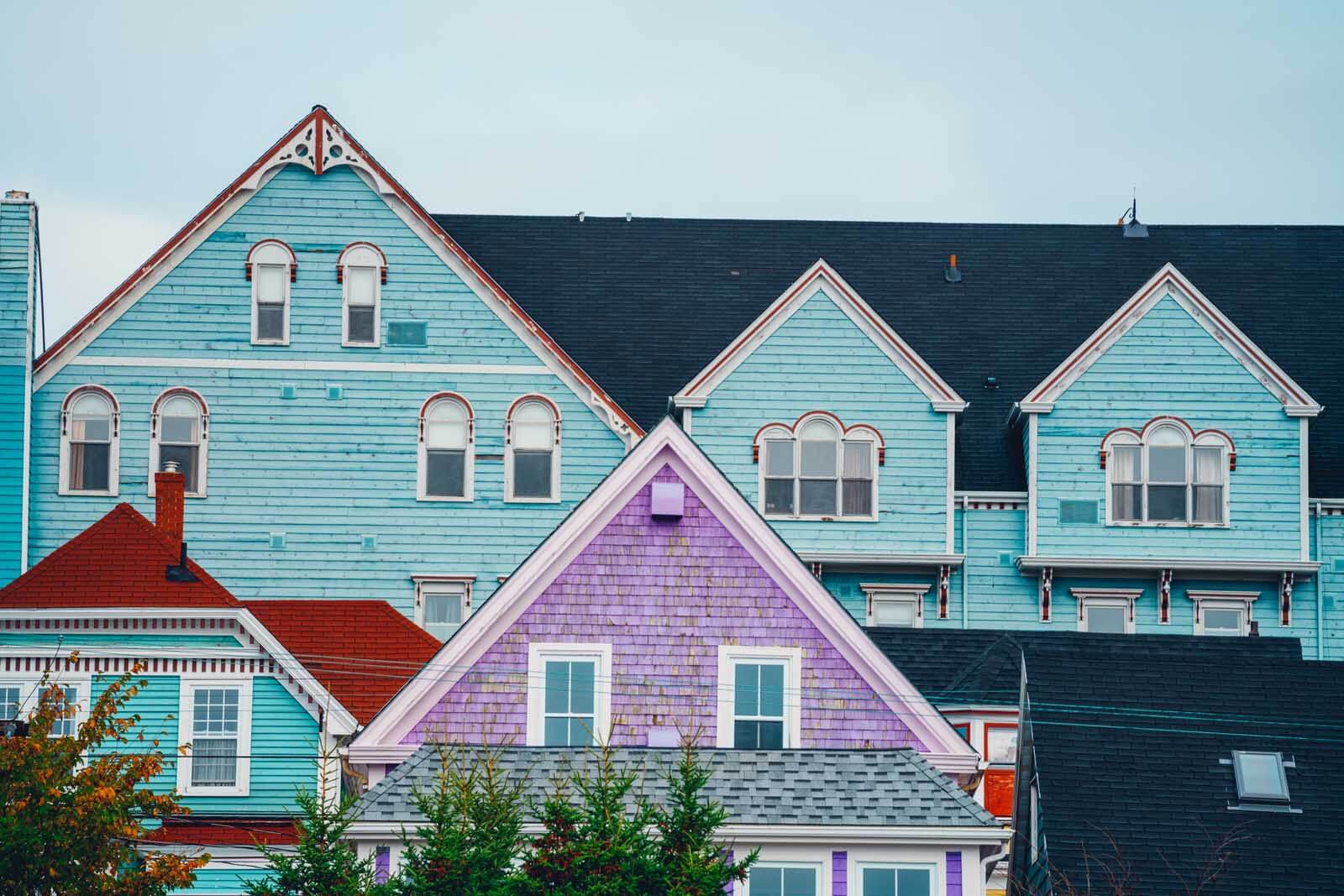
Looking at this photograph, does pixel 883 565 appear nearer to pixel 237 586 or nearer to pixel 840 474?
pixel 840 474

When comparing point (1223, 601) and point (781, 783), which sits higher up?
point (1223, 601)

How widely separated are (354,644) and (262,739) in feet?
13.9

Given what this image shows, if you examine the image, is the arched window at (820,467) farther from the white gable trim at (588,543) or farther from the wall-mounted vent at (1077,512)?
the white gable trim at (588,543)

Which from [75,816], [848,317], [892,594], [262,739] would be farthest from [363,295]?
[75,816]

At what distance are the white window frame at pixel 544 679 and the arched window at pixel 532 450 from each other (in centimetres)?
1427

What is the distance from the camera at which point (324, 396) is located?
45.4 metres

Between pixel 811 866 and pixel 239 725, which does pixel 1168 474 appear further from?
pixel 811 866

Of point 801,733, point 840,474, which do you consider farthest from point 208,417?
point 801,733

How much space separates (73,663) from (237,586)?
22.8 ft

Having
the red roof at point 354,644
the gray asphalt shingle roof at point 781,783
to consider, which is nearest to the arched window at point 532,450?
the red roof at point 354,644

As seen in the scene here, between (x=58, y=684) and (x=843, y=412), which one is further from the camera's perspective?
(x=843, y=412)

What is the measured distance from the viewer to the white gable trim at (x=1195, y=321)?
45.1 meters

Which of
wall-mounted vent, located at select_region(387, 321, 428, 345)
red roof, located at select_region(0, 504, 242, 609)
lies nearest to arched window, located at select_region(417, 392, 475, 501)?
wall-mounted vent, located at select_region(387, 321, 428, 345)

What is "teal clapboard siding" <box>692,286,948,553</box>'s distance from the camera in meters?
44.7
